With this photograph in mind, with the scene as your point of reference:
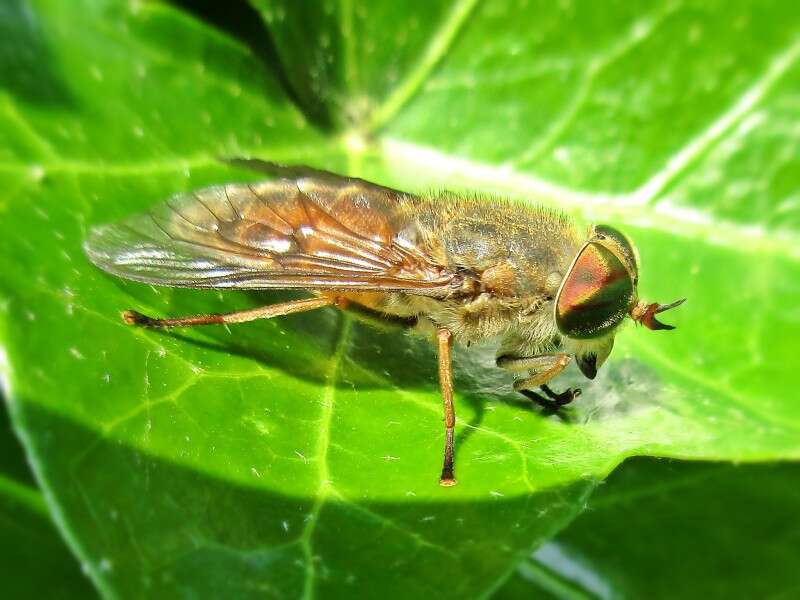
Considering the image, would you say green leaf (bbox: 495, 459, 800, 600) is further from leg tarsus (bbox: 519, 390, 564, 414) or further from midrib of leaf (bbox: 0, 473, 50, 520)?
midrib of leaf (bbox: 0, 473, 50, 520)

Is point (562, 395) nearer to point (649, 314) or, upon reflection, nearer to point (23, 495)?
point (649, 314)

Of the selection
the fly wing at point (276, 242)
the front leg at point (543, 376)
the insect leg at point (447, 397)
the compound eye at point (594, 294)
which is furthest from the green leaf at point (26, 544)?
the compound eye at point (594, 294)

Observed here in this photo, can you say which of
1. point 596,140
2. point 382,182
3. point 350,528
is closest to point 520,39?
point 596,140

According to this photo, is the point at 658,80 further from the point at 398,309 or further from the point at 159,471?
the point at 159,471

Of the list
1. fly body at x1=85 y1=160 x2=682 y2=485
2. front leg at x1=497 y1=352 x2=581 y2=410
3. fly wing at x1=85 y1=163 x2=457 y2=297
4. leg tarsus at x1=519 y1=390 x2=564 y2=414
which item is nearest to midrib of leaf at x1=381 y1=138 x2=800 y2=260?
fly body at x1=85 y1=160 x2=682 y2=485

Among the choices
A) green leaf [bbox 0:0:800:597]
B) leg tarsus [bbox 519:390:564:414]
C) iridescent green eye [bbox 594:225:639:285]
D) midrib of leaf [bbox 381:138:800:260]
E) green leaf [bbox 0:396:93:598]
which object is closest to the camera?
green leaf [bbox 0:0:800:597]

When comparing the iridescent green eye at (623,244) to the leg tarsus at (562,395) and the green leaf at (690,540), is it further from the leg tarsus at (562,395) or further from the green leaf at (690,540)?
the green leaf at (690,540)

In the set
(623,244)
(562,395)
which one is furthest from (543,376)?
(623,244)
